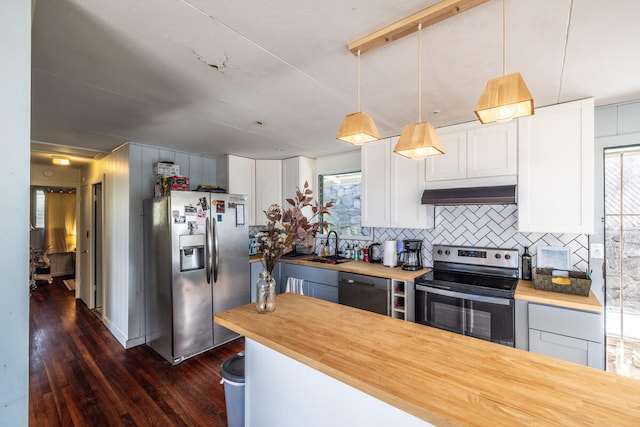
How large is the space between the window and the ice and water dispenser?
1591 millimetres

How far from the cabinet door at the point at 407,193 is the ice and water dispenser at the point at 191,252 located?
211cm

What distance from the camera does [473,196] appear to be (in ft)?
8.24

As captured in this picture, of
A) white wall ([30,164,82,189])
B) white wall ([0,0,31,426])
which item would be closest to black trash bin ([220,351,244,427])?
white wall ([0,0,31,426])

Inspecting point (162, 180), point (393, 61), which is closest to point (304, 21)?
Answer: point (393, 61)

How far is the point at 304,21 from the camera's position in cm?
127

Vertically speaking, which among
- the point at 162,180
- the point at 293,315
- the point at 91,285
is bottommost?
the point at 91,285

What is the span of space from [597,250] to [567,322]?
76 centimetres

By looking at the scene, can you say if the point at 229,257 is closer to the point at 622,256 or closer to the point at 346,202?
the point at 346,202

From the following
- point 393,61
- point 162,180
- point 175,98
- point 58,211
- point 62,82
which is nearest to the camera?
point 393,61

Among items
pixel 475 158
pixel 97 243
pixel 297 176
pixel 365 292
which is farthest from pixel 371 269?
pixel 97 243

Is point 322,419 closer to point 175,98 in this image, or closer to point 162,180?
point 175,98

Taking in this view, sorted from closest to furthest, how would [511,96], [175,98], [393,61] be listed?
[511,96] < [393,61] < [175,98]

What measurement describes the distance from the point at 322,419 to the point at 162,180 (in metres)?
2.93

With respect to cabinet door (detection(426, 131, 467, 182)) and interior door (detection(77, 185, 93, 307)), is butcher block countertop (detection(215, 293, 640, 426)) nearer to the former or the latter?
cabinet door (detection(426, 131, 467, 182))
